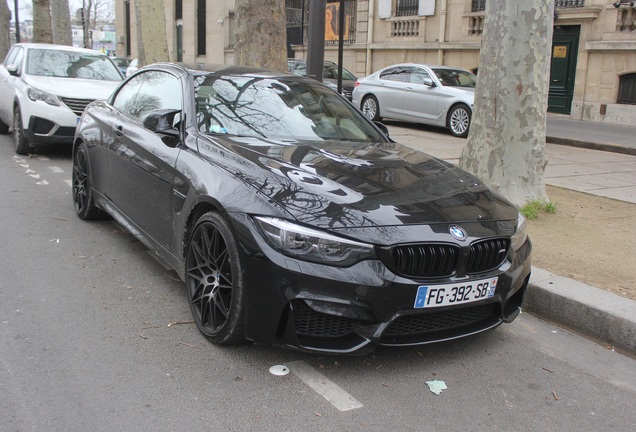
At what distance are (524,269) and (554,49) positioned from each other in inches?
649

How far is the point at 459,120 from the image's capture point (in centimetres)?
1377

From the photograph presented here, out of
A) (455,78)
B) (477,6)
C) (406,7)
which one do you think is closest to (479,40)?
(477,6)

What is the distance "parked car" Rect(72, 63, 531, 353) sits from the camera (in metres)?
3.12

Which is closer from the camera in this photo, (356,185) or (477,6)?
(356,185)

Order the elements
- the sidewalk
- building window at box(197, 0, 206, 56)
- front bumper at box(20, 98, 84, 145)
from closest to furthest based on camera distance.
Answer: the sidewalk
front bumper at box(20, 98, 84, 145)
building window at box(197, 0, 206, 56)

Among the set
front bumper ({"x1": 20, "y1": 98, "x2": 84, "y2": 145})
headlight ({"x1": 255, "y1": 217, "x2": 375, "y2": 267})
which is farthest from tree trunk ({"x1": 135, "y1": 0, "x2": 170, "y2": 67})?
headlight ({"x1": 255, "y1": 217, "x2": 375, "y2": 267})

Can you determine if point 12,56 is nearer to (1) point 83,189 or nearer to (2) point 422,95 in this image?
(1) point 83,189

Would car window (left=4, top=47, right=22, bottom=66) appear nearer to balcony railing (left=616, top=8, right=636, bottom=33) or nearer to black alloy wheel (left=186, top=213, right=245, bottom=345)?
black alloy wheel (left=186, top=213, right=245, bottom=345)

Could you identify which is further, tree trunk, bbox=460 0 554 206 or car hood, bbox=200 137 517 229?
tree trunk, bbox=460 0 554 206

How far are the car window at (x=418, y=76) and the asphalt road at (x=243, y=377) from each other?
11.3 meters

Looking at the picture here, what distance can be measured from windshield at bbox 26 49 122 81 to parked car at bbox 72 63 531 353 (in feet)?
21.3

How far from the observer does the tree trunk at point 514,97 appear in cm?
625

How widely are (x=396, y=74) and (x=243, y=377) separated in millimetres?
13468

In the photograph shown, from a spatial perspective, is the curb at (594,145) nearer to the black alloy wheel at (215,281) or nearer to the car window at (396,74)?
the car window at (396,74)
